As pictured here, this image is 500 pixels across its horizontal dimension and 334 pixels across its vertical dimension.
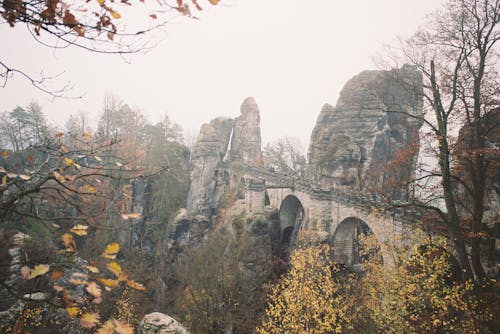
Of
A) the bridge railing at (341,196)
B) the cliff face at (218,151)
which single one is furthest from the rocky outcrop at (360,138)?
the cliff face at (218,151)

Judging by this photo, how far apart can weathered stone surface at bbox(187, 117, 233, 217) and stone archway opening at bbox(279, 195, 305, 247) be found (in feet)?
41.5

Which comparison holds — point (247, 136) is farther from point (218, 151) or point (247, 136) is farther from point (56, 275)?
point (56, 275)

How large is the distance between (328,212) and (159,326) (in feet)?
60.1

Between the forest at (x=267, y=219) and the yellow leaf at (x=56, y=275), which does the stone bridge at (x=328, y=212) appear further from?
the yellow leaf at (x=56, y=275)

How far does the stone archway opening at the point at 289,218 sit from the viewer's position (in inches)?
1257

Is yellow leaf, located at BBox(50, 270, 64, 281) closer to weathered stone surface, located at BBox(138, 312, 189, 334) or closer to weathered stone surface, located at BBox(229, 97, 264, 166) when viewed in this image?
weathered stone surface, located at BBox(138, 312, 189, 334)

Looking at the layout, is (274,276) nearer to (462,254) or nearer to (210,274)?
(210,274)

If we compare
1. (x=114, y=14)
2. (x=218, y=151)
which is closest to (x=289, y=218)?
(x=218, y=151)

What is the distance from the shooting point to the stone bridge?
56.5ft

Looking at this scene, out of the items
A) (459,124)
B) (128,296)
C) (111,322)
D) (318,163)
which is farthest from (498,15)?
(128,296)

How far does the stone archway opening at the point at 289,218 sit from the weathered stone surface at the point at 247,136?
52.7 feet

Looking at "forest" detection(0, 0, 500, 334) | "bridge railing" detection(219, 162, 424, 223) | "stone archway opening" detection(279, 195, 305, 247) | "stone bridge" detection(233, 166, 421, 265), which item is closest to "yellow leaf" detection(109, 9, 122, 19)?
"forest" detection(0, 0, 500, 334)

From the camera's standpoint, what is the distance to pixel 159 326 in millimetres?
6762

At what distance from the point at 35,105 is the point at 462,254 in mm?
58705
